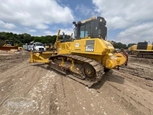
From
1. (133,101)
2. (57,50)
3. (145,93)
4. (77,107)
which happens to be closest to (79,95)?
(77,107)

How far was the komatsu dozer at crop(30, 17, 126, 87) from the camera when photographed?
4523 mm

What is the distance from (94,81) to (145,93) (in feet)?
6.35

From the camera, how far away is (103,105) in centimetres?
317

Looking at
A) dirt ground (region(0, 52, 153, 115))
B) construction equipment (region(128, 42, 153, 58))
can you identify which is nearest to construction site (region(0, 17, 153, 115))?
dirt ground (region(0, 52, 153, 115))

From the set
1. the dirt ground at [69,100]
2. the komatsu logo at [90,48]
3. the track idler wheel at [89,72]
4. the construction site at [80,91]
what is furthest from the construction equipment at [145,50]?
the track idler wheel at [89,72]

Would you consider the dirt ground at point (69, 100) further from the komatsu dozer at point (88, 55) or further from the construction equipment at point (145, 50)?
the construction equipment at point (145, 50)

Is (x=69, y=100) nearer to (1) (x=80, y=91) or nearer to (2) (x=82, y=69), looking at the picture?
(1) (x=80, y=91)

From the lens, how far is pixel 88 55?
5.11 m

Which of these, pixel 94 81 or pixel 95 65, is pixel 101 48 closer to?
pixel 95 65

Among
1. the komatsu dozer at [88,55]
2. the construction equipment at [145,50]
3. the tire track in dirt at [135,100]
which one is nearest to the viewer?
the tire track in dirt at [135,100]

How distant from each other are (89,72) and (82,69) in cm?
43

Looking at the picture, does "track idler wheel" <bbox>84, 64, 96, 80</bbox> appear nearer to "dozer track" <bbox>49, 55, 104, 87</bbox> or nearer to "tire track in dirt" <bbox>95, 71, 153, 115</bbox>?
"dozer track" <bbox>49, 55, 104, 87</bbox>

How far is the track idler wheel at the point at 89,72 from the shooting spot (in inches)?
179

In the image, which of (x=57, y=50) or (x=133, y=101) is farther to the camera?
(x=57, y=50)
